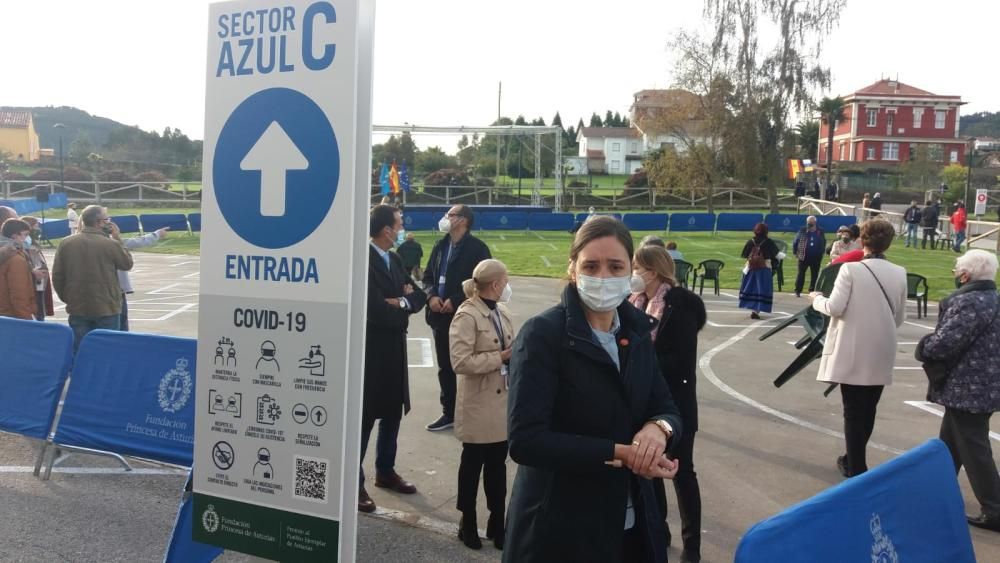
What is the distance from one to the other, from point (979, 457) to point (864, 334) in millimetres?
1048

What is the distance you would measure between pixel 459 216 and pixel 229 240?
421 centimetres

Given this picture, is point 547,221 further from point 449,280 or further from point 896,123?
point 896,123

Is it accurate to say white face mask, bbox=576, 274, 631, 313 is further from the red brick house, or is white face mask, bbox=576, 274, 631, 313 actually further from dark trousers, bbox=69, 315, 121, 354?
the red brick house

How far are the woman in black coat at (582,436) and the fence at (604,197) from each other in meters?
44.8

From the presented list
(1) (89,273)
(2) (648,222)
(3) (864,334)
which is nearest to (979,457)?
(3) (864,334)

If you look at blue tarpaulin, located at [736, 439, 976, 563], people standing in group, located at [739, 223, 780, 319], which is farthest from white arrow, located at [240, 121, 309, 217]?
people standing in group, located at [739, 223, 780, 319]

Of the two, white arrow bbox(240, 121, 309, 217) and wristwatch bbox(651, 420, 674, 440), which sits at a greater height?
white arrow bbox(240, 121, 309, 217)

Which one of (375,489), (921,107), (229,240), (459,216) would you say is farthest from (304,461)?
(921,107)

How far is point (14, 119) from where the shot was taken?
78.7m

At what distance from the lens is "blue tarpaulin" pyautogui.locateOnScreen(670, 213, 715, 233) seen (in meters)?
37.0

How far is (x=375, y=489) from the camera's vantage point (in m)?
5.45

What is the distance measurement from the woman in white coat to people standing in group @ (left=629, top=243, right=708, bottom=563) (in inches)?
65.7

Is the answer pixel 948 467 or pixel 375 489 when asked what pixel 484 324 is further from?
pixel 948 467

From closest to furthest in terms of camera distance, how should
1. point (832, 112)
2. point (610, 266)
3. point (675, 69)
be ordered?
point (610, 266) < point (675, 69) < point (832, 112)
